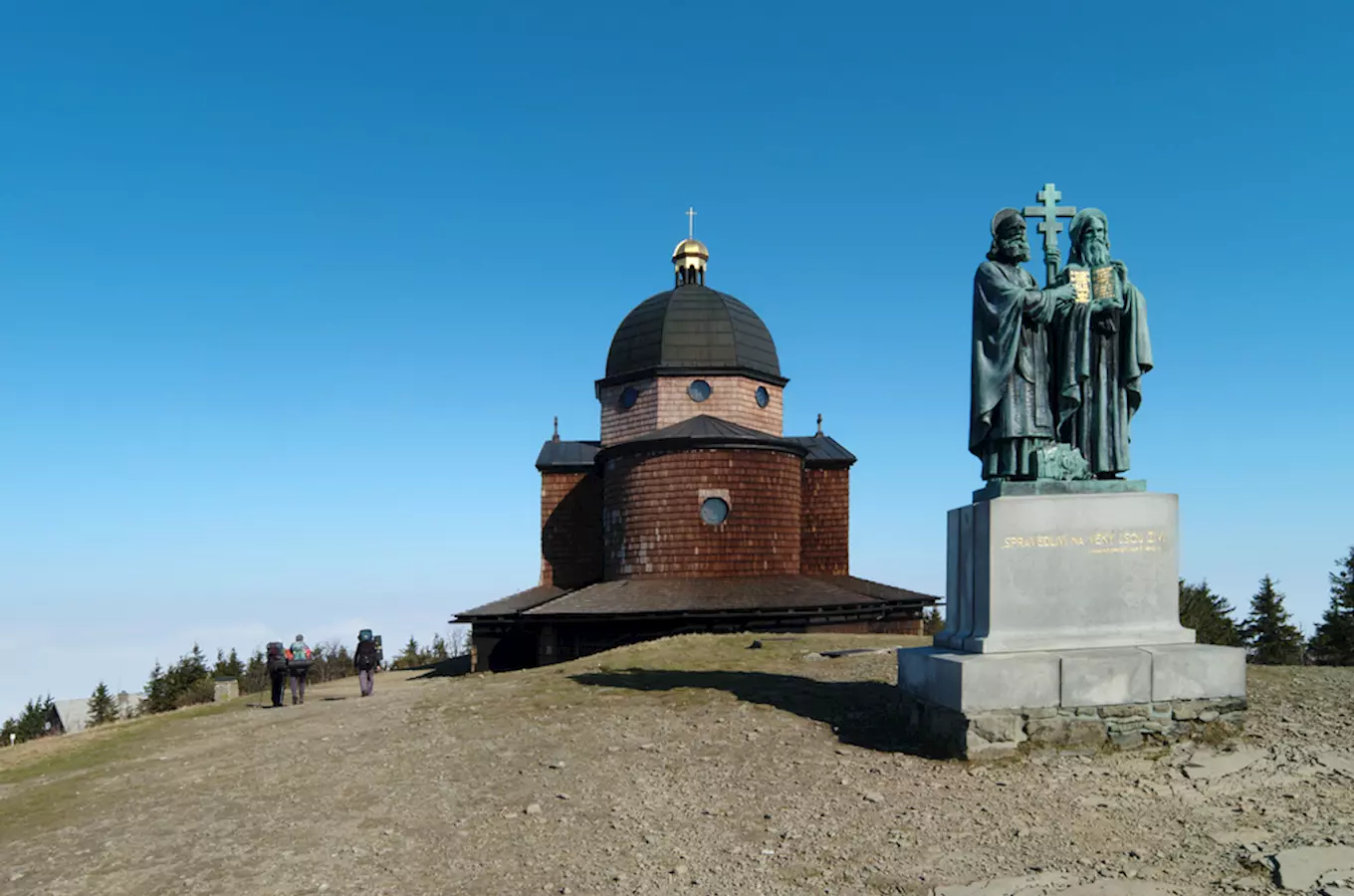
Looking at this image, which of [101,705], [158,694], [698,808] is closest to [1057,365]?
[698,808]

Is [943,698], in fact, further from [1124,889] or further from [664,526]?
[664,526]

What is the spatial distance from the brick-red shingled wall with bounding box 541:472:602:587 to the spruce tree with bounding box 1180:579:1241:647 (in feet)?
64.4

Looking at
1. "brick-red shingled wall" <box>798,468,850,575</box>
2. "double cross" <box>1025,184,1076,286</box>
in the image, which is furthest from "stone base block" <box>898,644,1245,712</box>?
"brick-red shingled wall" <box>798,468,850,575</box>

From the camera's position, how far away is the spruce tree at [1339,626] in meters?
33.3

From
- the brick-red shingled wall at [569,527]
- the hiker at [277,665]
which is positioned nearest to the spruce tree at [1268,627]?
the brick-red shingled wall at [569,527]

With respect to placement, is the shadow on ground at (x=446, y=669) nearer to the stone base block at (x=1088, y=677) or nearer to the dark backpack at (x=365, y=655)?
the dark backpack at (x=365, y=655)

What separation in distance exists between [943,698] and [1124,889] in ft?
10.5

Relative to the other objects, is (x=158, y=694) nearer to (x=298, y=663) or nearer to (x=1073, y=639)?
(x=298, y=663)

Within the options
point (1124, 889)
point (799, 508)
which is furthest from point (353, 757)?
point (799, 508)

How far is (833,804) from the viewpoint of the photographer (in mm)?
7695

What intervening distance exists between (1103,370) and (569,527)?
23.9 m

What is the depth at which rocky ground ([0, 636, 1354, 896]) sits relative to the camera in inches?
250

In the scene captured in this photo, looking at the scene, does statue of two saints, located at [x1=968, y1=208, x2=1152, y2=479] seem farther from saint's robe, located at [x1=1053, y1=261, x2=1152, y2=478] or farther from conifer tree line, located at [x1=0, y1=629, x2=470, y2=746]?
conifer tree line, located at [x1=0, y1=629, x2=470, y2=746]

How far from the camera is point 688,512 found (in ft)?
88.4
